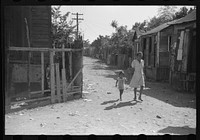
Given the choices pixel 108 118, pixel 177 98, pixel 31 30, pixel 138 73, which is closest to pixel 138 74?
pixel 138 73

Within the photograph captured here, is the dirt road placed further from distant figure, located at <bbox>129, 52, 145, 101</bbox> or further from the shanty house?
the shanty house

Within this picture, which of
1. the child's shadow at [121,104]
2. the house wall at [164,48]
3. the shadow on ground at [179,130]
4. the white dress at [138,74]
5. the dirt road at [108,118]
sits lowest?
the shadow on ground at [179,130]

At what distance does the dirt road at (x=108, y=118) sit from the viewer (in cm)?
505

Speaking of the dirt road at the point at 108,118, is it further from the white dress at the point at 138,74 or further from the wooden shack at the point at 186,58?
the wooden shack at the point at 186,58

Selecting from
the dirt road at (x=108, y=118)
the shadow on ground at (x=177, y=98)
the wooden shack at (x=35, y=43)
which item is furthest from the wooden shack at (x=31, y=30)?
the shadow on ground at (x=177, y=98)

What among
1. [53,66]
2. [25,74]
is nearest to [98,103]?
[53,66]

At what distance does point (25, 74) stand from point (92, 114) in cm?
309

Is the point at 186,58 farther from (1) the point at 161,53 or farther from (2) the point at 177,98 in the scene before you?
(1) the point at 161,53

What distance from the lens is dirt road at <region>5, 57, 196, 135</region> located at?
5051 mm

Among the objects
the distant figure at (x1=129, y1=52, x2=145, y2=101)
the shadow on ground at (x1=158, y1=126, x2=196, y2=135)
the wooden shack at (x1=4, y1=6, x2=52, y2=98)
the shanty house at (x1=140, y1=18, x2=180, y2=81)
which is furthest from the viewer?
the shanty house at (x1=140, y1=18, x2=180, y2=81)

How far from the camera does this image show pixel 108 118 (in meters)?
6.01

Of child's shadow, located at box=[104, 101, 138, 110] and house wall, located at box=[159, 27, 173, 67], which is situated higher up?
house wall, located at box=[159, 27, 173, 67]

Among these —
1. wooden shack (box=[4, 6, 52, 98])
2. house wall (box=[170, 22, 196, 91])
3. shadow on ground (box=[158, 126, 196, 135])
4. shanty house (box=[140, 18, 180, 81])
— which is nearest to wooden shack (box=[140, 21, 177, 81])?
shanty house (box=[140, 18, 180, 81])

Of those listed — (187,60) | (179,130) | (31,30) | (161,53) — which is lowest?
(179,130)
